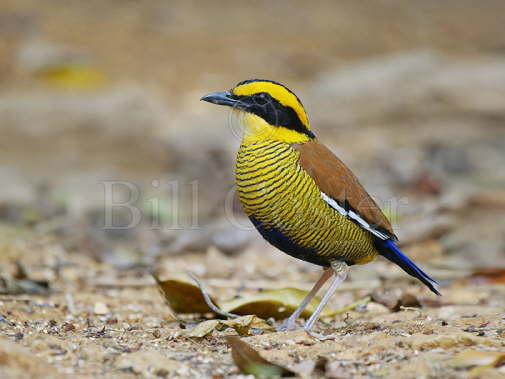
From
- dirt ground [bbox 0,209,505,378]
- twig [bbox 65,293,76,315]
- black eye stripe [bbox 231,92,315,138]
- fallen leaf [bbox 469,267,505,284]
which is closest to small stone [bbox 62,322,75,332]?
dirt ground [bbox 0,209,505,378]

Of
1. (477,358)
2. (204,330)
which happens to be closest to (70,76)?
(204,330)

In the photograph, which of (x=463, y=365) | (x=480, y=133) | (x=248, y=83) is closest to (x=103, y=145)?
(x=480, y=133)

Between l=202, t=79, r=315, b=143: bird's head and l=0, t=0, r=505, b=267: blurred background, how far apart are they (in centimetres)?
54

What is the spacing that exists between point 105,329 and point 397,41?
1251 cm

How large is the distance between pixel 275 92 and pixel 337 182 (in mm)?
677

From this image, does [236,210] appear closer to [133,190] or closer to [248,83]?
[133,190]

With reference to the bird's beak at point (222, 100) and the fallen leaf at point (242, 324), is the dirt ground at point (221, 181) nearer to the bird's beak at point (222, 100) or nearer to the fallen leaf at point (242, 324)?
the fallen leaf at point (242, 324)

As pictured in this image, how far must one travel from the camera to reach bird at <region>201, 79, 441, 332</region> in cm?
439

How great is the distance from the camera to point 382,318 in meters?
4.77

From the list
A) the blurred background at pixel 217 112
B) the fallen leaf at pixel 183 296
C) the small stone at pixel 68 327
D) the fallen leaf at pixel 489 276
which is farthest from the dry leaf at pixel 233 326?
the fallen leaf at pixel 489 276

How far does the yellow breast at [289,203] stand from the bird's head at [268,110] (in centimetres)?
9

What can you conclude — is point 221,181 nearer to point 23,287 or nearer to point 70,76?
point 23,287

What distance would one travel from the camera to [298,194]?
440cm

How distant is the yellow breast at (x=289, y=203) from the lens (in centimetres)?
438
